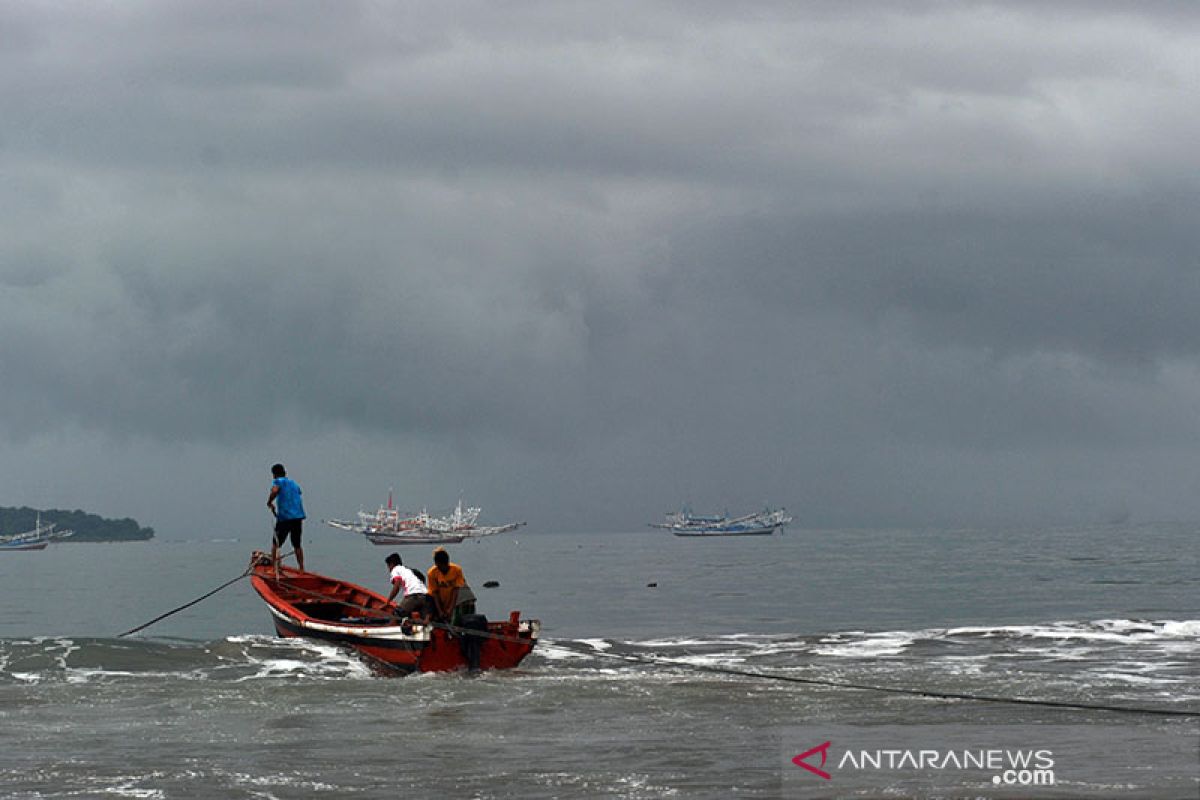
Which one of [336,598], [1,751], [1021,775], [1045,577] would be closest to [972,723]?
[1021,775]

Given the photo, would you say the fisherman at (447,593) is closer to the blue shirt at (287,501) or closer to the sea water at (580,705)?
the sea water at (580,705)

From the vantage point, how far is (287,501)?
36.8m

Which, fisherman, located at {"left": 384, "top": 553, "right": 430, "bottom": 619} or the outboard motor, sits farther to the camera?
fisherman, located at {"left": 384, "top": 553, "right": 430, "bottom": 619}

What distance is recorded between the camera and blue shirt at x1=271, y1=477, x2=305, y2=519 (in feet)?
120

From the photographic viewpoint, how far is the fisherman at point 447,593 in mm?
28500

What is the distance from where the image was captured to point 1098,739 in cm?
1909

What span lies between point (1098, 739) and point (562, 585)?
70.5 meters

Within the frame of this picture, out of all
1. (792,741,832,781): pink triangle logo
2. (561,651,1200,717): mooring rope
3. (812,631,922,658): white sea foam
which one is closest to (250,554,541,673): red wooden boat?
(561,651,1200,717): mooring rope

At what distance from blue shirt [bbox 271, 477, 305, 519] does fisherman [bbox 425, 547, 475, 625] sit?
9.36 meters

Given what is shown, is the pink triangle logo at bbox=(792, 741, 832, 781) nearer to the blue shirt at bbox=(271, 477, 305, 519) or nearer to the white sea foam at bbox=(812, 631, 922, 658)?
the white sea foam at bbox=(812, 631, 922, 658)

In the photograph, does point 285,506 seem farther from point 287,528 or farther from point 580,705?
point 580,705

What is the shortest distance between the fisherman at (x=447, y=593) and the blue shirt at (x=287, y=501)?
936 centimetres

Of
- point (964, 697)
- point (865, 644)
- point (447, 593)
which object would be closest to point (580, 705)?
point (447, 593)

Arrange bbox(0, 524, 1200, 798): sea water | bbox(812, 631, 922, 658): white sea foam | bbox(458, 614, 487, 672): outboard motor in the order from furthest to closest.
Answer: bbox(812, 631, 922, 658): white sea foam, bbox(458, 614, 487, 672): outboard motor, bbox(0, 524, 1200, 798): sea water
